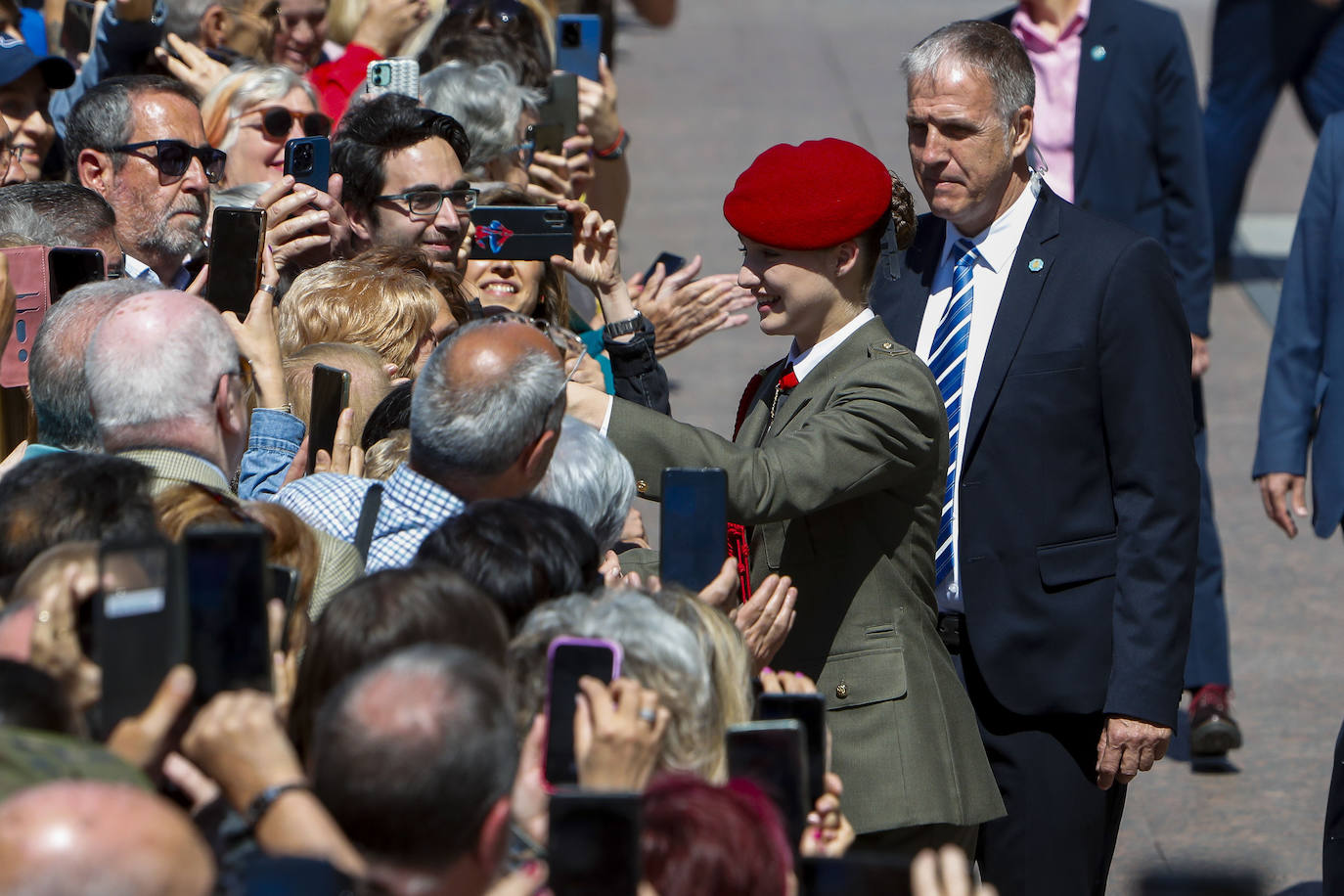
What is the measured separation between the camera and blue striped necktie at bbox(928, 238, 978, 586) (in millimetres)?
3557

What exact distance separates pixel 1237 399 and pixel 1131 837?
3937 millimetres

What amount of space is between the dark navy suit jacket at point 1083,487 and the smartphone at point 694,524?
91 cm

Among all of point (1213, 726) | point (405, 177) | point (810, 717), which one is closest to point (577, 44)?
point (405, 177)

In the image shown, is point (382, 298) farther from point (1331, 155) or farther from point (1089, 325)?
point (1331, 155)

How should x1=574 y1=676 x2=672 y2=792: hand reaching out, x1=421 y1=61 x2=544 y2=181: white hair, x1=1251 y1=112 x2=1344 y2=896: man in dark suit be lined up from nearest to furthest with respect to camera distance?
x1=574 y1=676 x2=672 y2=792: hand reaching out
x1=1251 y1=112 x2=1344 y2=896: man in dark suit
x1=421 y1=61 x2=544 y2=181: white hair

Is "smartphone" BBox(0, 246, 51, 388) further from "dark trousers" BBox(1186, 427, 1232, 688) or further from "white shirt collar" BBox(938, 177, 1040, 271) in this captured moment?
"dark trousers" BBox(1186, 427, 1232, 688)

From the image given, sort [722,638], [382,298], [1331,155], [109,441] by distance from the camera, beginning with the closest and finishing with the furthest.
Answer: [722,638] < [109,441] < [382,298] < [1331,155]

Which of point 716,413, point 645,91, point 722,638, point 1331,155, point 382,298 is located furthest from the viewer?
point 645,91

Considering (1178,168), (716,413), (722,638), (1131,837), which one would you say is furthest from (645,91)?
(722,638)

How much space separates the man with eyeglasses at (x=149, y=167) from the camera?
441 centimetres

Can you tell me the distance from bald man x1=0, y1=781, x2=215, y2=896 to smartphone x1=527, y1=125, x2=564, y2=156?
140 inches

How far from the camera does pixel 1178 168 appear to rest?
18.0ft

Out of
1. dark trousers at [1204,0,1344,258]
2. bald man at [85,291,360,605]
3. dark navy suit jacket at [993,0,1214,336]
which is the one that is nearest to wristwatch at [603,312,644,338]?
bald man at [85,291,360,605]

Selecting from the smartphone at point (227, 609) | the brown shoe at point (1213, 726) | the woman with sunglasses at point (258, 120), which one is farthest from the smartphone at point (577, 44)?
the smartphone at point (227, 609)
